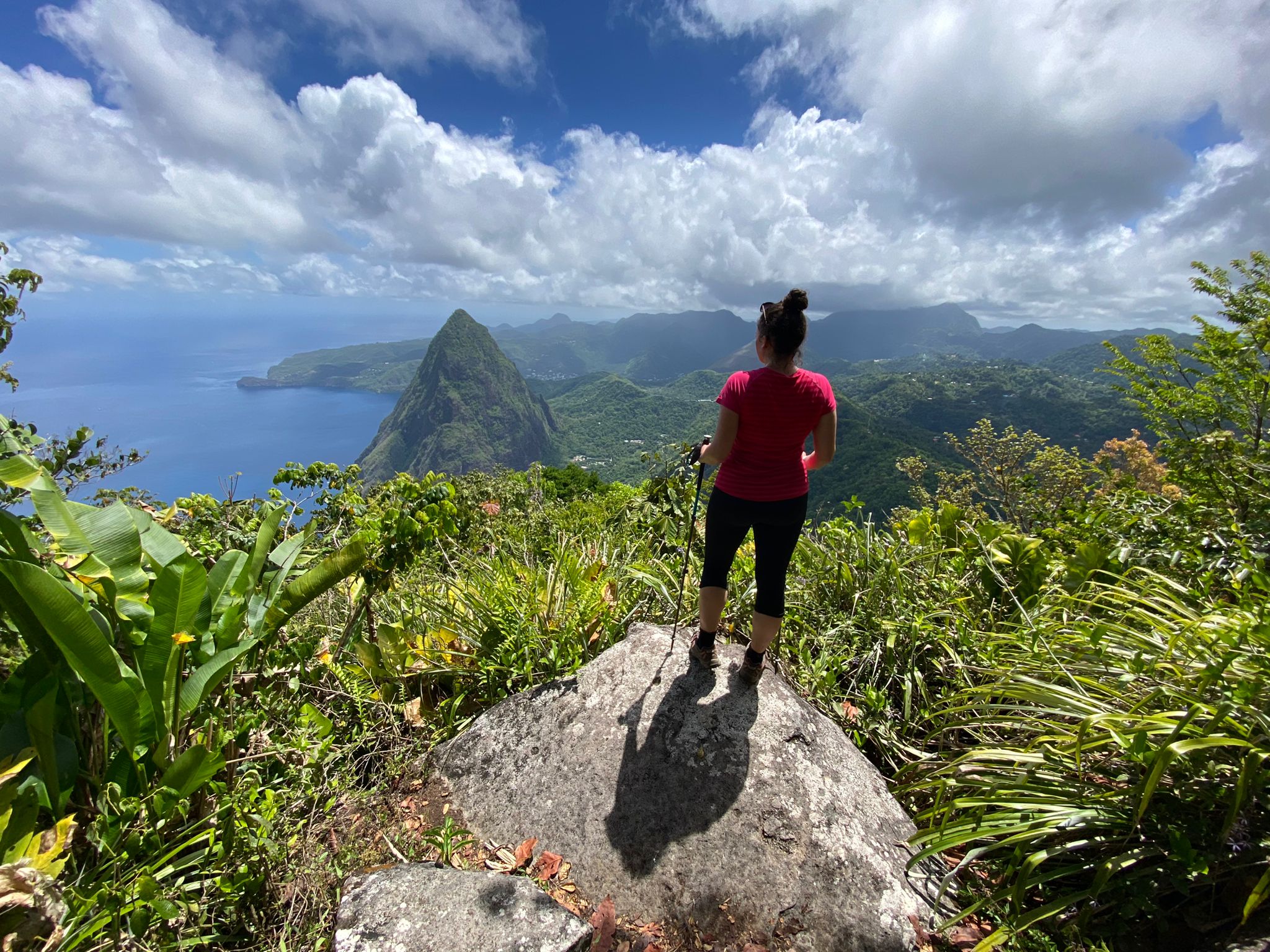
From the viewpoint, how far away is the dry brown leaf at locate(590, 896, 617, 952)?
211 cm

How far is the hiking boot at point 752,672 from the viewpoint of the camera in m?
3.01

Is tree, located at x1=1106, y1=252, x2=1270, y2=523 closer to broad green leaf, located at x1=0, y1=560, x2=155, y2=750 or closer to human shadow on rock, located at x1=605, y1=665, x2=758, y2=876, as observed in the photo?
human shadow on rock, located at x1=605, y1=665, x2=758, y2=876

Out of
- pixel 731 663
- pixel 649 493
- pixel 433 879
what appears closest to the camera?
pixel 433 879

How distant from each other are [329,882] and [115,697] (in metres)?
1.04

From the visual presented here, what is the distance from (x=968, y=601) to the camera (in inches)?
148

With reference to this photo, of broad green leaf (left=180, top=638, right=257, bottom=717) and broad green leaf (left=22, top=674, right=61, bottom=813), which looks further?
broad green leaf (left=180, top=638, right=257, bottom=717)

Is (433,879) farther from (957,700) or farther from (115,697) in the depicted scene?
(957,700)

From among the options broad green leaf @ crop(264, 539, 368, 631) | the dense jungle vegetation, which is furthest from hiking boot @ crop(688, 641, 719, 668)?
broad green leaf @ crop(264, 539, 368, 631)

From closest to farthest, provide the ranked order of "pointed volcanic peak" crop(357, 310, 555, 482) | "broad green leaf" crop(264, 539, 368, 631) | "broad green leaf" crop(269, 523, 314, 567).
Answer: "broad green leaf" crop(264, 539, 368, 631)
"broad green leaf" crop(269, 523, 314, 567)
"pointed volcanic peak" crop(357, 310, 555, 482)

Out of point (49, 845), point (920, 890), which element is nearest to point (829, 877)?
point (920, 890)

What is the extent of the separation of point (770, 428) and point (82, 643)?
2.89 meters

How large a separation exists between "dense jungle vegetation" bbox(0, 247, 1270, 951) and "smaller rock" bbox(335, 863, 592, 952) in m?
0.21

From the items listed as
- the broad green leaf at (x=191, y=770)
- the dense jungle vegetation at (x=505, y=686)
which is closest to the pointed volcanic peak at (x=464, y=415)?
the dense jungle vegetation at (x=505, y=686)

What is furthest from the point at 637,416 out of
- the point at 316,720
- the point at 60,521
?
the point at 60,521
